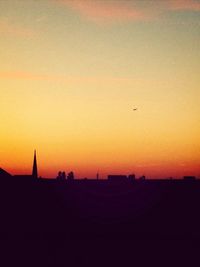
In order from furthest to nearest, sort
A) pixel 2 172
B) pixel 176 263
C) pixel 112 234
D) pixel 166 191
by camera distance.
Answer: pixel 166 191 < pixel 112 234 < pixel 176 263 < pixel 2 172

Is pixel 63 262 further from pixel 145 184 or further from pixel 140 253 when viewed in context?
pixel 145 184

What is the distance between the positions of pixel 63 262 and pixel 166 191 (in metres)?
21.2

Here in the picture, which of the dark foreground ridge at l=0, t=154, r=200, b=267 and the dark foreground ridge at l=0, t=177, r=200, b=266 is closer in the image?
the dark foreground ridge at l=0, t=154, r=200, b=267

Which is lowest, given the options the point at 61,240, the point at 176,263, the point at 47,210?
the point at 176,263

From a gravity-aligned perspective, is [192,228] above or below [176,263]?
above

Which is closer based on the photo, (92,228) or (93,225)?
(92,228)

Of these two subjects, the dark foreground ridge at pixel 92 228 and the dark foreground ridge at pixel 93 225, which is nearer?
the dark foreground ridge at pixel 92 228

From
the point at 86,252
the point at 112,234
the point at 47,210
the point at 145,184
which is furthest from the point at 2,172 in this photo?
the point at 145,184

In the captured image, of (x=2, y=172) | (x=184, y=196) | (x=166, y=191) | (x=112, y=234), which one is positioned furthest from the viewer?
(x=166, y=191)

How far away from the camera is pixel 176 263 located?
27.5 metres

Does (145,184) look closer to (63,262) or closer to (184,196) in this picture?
(184,196)

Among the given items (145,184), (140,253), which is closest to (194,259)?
(140,253)

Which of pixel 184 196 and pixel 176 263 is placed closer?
pixel 176 263

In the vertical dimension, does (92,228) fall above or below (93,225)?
below
